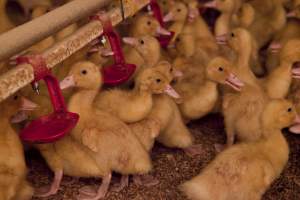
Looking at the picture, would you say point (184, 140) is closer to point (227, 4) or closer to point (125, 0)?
point (125, 0)

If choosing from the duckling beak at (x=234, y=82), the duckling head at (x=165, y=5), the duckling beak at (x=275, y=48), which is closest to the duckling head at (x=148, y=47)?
the duckling beak at (x=234, y=82)

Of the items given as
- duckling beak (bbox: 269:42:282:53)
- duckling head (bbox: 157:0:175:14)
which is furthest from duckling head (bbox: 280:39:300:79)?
duckling head (bbox: 157:0:175:14)

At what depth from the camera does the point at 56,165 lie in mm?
2223

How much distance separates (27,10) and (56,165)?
1271 millimetres

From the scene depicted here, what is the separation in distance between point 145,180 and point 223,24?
1343mm

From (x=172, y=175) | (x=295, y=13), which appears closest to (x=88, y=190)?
(x=172, y=175)

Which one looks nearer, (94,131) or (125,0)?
(94,131)

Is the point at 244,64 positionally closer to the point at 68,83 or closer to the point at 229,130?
the point at 229,130

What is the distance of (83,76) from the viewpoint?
84.6 inches

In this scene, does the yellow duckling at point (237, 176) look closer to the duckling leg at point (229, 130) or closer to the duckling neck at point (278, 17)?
the duckling leg at point (229, 130)

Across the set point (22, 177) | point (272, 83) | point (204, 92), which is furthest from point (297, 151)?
point (22, 177)

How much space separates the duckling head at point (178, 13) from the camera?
304 cm

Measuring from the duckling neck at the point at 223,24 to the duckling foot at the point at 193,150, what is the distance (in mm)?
930

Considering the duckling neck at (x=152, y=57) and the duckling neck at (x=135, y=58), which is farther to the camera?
the duckling neck at (x=135, y=58)
